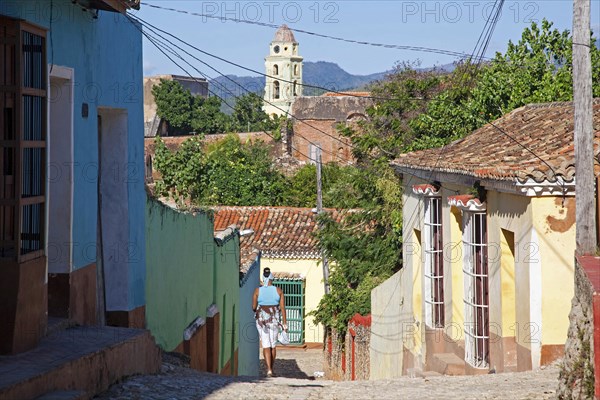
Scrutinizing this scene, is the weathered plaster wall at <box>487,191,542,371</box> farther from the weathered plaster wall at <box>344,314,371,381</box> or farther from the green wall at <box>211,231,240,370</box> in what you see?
the weathered plaster wall at <box>344,314,371,381</box>

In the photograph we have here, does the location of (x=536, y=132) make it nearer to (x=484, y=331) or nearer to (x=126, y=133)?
(x=484, y=331)

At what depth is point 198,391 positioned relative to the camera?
27.0 ft

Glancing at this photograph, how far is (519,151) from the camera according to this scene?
457 inches

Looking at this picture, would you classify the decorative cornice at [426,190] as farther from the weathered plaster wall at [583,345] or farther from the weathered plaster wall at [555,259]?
the weathered plaster wall at [583,345]

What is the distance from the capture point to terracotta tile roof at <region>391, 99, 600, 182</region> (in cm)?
988

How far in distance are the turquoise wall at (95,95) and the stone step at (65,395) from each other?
8.12ft

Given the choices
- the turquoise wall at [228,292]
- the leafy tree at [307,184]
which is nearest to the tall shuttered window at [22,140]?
the turquoise wall at [228,292]

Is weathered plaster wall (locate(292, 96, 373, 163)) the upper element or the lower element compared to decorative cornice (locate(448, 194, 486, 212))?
upper

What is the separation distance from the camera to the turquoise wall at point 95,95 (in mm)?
8562

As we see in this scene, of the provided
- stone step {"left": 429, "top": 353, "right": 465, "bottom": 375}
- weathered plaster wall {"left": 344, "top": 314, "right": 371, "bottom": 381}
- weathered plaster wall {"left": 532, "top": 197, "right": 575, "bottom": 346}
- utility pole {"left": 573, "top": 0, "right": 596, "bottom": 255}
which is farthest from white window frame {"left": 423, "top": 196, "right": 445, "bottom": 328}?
utility pole {"left": 573, "top": 0, "right": 596, "bottom": 255}

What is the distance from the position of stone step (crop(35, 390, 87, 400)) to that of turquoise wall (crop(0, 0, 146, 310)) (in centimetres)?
247

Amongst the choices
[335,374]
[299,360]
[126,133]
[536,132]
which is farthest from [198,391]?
[299,360]

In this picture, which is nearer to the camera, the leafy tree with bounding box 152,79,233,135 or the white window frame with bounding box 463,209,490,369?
the white window frame with bounding box 463,209,490,369

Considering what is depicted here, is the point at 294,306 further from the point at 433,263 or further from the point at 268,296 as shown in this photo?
the point at 268,296
